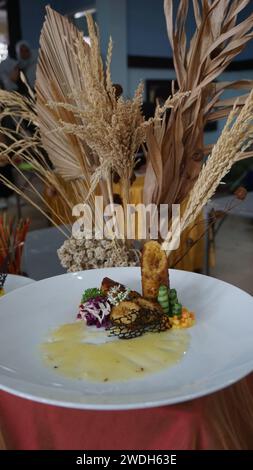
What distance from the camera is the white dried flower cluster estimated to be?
0.79m

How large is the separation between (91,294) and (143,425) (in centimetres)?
22

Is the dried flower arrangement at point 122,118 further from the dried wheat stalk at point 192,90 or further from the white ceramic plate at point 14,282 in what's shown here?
the white ceramic plate at point 14,282

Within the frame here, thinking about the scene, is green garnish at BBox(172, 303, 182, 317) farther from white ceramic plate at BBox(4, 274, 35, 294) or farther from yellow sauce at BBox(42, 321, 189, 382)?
white ceramic plate at BBox(4, 274, 35, 294)

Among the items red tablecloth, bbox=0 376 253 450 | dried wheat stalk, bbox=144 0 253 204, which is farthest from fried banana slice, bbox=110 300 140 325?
dried wheat stalk, bbox=144 0 253 204

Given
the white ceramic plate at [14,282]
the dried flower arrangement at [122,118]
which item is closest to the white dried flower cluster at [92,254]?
the dried flower arrangement at [122,118]

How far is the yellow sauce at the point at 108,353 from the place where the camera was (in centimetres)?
50

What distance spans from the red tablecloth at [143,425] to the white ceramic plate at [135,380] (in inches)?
1.8

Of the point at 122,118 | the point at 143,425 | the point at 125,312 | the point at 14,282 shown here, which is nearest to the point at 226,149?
the point at 122,118

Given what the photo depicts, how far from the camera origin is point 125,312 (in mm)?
611

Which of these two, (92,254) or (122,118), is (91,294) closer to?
(92,254)

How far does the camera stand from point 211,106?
786mm

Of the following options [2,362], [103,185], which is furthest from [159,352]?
[103,185]
